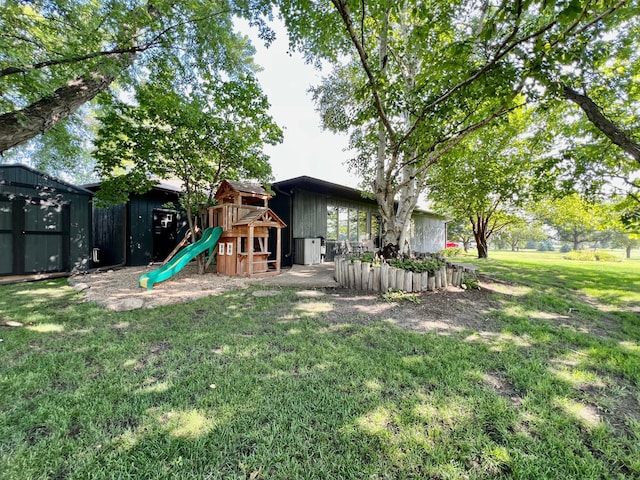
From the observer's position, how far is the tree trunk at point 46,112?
3449 mm

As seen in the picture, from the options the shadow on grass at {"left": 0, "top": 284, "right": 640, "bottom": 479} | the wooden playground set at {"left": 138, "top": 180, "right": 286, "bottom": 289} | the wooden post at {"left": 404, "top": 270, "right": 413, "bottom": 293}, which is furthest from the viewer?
the wooden playground set at {"left": 138, "top": 180, "right": 286, "bottom": 289}

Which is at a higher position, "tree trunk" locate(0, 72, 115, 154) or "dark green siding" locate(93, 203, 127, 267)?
"tree trunk" locate(0, 72, 115, 154)

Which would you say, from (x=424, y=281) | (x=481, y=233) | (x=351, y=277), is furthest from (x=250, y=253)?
(x=481, y=233)

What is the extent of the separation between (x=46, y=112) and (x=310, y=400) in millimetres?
5611

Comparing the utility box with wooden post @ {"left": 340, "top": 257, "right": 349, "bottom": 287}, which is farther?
the utility box

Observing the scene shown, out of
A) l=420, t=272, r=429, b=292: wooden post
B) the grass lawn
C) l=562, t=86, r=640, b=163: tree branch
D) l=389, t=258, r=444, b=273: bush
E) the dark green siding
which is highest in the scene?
l=562, t=86, r=640, b=163: tree branch

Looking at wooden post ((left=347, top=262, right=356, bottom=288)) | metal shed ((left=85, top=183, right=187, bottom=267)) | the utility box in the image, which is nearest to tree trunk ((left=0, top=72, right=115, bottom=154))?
metal shed ((left=85, top=183, right=187, bottom=267))

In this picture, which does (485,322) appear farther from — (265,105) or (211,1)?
(211,1)

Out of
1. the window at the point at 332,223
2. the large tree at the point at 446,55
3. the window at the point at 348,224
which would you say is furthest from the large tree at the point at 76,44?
the window at the point at 348,224

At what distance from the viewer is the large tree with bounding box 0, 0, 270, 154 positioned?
3.62m

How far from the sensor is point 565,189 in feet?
24.2

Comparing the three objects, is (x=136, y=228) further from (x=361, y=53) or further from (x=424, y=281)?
(x=424, y=281)

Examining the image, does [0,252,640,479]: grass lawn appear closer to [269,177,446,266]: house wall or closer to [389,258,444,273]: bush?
[389,258,444,273]: bush

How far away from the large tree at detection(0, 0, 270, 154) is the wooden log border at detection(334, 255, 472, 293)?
A: 5.69 m
